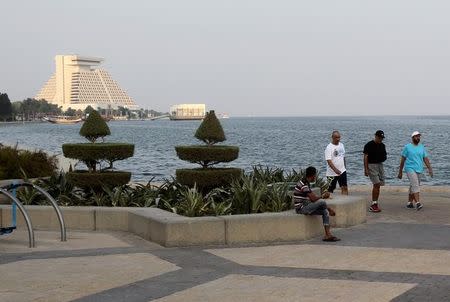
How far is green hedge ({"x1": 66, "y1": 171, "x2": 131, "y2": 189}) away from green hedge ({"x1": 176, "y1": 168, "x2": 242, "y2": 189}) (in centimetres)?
116

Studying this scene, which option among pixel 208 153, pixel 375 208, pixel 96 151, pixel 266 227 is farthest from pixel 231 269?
pixel 375 208

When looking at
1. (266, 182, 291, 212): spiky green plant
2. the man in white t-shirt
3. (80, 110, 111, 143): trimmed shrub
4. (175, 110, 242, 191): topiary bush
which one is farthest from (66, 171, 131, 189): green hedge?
the man in white t-shirt

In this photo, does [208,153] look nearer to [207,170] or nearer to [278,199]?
[207,170]

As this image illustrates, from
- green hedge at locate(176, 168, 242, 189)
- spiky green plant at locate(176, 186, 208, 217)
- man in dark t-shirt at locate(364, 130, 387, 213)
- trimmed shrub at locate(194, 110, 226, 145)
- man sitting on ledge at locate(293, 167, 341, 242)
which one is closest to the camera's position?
man sitting on ledge at locate(293, 167, 341, 242)

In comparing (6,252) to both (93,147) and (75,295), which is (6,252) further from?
(93,147)

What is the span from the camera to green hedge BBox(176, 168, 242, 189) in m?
13.0

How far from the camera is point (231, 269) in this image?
8.58 meters

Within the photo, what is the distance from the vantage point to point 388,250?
9820 millimetres

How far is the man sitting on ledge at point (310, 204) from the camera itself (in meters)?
10.6

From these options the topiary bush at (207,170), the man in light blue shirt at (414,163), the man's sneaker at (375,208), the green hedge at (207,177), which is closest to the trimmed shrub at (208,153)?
the topiary bush at (207,170)

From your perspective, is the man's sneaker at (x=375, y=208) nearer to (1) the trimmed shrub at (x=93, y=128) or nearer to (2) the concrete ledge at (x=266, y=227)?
(2) the concrete ledge at (x=266, y=227)

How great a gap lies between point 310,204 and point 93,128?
5280 mm

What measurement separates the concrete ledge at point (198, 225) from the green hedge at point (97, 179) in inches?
47.0

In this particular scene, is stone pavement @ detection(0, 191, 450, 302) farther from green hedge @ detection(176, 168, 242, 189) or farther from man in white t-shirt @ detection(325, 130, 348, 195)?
man in white t-shirt @ detection(325, 130, 348, 195)
